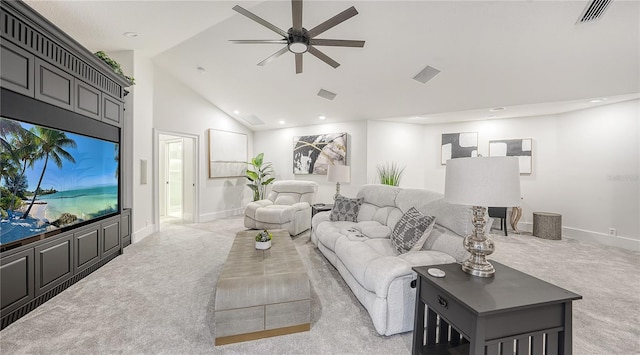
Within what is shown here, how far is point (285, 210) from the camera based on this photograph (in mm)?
4609

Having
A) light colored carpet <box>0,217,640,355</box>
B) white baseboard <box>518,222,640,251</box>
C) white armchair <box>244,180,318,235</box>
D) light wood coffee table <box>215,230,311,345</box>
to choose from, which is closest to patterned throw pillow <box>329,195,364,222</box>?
light colored carpet <box>0,217,640,355</box>

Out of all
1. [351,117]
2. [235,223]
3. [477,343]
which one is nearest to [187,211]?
[235,223]

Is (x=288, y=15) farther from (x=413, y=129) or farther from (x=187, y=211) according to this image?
(x=187, y=211)

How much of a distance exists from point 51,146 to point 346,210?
3.35 meters

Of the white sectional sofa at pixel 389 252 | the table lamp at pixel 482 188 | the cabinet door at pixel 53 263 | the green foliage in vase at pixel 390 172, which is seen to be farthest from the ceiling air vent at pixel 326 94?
the cabinet door at pixel 53 263

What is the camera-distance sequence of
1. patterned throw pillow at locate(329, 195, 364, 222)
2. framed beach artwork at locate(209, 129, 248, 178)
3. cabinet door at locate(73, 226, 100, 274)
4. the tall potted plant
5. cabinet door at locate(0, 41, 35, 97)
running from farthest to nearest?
the tall potted plant → framed beach artwork at locate(209, 129, 248, 178) → patterned throw pillow at locate(329, 195, 364, 222) → cabinet door at locate(73, 226, 100, 274) → cabinet door at locate(0, 41, 35, 97)

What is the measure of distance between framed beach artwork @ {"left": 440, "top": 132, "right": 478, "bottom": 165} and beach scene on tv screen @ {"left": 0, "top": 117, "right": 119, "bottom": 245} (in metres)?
6.29

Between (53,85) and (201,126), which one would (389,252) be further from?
(201,126)

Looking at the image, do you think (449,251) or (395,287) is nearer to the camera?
(395,287)

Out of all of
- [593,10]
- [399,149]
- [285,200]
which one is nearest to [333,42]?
[593,10]

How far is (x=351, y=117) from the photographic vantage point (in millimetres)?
5867

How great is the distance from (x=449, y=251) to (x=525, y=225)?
448 cm

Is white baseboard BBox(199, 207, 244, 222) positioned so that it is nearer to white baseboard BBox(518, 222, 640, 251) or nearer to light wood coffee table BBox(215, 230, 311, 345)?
light wood coffee table BBox(215, 230, 311, 345)

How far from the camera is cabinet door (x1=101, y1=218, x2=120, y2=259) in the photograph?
3176 millimetres
